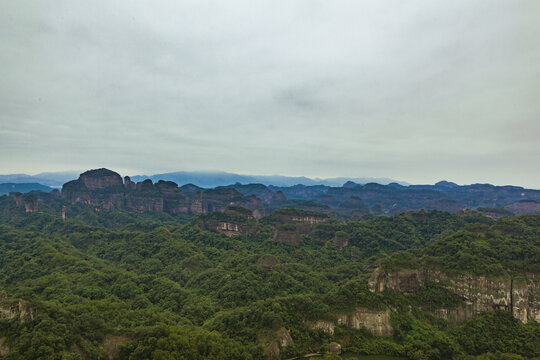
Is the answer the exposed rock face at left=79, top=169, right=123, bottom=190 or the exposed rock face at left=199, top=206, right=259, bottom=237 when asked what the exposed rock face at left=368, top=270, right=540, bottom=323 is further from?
the exposed rock face at left=79, top=169, right=123, bottom=190

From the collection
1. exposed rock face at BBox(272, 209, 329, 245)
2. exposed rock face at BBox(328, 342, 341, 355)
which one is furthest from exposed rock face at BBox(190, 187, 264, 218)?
exposed rock face at BBox(328, 342, 341, 355)

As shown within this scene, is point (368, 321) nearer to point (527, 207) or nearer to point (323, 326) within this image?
point (323, 326)

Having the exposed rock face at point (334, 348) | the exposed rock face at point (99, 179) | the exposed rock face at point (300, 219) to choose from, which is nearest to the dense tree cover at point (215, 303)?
the exposed rock face at point (334, 348)

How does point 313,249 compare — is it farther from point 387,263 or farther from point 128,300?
point 128,300

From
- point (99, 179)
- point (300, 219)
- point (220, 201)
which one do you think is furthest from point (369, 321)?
point (99, 179)

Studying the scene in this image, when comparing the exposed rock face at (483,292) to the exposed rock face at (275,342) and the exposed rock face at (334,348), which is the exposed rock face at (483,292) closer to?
the exposed rock face at (334,348)

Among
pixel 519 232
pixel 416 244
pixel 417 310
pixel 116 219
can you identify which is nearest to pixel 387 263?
pixel 417 310

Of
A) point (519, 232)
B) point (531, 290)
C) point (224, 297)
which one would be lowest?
point (224, 297)
